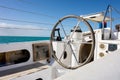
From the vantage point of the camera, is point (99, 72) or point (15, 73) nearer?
point (99, 72)

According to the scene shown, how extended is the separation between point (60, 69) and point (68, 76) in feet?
7.06

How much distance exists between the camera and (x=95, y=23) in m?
3.25

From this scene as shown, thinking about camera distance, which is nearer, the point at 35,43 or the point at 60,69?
the point at 60,69

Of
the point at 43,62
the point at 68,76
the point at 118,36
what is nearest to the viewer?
the point at 68,76

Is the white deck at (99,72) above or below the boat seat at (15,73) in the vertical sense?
above

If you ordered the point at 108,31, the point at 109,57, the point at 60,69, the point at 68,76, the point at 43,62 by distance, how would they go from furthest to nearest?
the point at 43,62
the point at 60,69
the point at 108,31
the point at 109,57
the point at 68,76

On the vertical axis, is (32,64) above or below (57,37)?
below

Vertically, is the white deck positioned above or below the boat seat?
above

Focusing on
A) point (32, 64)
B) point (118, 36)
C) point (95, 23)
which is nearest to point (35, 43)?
point (32, 64)

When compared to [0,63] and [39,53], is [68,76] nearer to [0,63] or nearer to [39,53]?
[0,63]

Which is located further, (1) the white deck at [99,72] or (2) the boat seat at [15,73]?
(2) the boat seat at [15,73]

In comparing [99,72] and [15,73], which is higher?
[99,72]

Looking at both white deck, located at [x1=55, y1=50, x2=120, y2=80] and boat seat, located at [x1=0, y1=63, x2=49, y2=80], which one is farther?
boat seat, located at [x1=0, y1=63, x2=49, y2=80]

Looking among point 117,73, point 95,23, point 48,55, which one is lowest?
point 48,55
